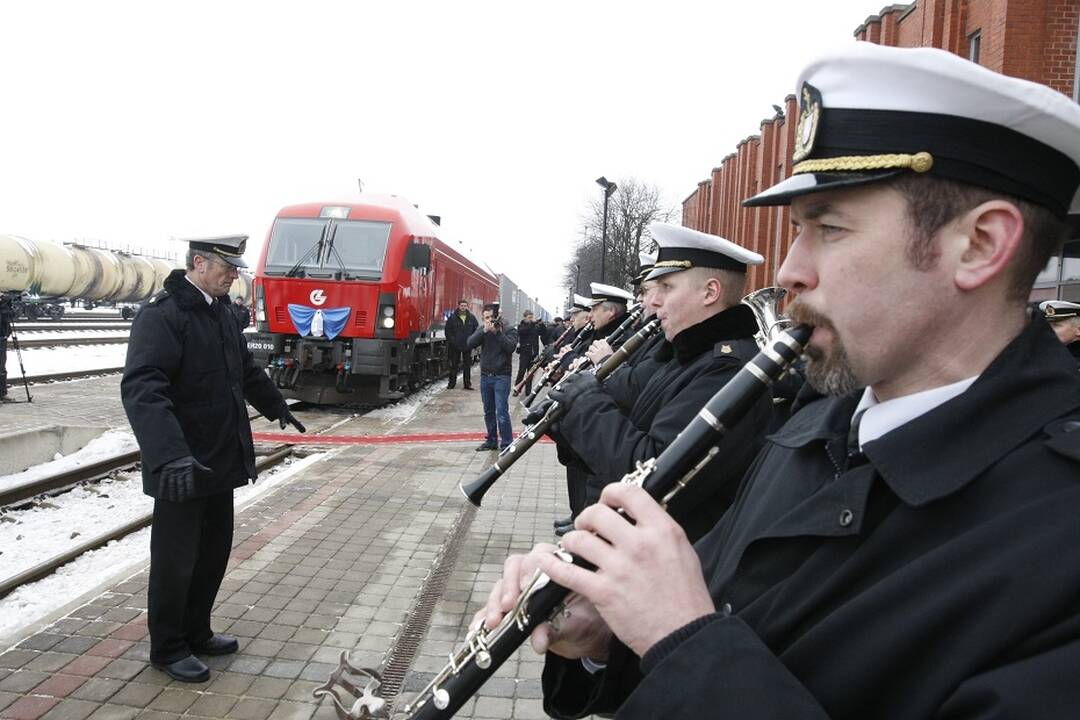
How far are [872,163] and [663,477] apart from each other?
67cm

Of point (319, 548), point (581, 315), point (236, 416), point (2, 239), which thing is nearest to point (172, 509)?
point (236, 416)

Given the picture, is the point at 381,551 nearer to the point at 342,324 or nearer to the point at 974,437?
the point at 974,437

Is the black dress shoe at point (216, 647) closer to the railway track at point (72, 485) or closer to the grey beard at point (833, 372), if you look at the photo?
the railway track at point (72, 485)

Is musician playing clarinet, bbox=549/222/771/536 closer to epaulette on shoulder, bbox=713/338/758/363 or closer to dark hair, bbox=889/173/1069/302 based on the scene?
epaulette on shoulder, bbox=713/338/758/363

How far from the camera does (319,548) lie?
596cm

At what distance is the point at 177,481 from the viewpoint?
368 cm

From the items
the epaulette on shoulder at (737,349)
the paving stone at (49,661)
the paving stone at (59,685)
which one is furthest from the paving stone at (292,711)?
the epaulette on shoulder at (737,349)

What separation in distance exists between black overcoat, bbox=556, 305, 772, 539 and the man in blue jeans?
22.5 feet

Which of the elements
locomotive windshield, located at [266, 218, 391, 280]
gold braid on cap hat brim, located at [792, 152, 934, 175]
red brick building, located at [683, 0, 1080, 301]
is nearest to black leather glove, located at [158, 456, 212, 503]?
gold braid on cap hat brim, located at [792, 152, 934, 175]

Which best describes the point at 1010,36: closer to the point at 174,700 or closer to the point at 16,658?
the point at 174,700

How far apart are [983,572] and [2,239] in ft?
128

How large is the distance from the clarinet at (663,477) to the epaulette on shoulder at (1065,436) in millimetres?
422

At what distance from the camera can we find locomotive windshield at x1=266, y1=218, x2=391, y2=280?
13333 millimetres

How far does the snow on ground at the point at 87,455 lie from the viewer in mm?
8336
